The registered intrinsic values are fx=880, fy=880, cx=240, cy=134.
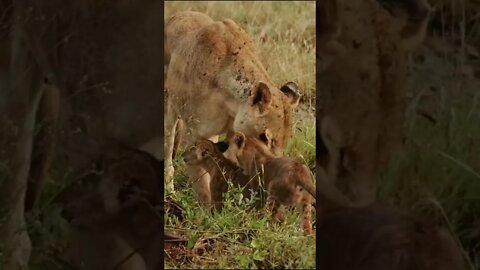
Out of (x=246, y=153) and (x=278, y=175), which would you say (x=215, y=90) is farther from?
(x=278, y=175)

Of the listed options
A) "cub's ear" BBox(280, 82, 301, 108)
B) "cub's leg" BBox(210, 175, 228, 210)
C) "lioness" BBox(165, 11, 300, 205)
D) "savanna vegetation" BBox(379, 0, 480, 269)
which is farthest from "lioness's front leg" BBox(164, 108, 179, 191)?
"savanna vegetation" BBox(379, 0, 480, 269)

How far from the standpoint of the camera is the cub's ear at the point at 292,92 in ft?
9.78

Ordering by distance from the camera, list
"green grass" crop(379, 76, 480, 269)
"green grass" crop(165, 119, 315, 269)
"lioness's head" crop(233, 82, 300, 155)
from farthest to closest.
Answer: "lioness's head" crop(233, 82, 300, 155)
"green grass" crop(165, 119, 315, 269)
"green grass" crop(379, 76, 480, 269)

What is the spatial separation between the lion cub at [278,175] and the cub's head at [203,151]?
0.09 feet

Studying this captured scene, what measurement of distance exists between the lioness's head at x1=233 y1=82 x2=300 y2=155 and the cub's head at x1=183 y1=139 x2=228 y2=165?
0.30 ft

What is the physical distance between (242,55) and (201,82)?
173mm

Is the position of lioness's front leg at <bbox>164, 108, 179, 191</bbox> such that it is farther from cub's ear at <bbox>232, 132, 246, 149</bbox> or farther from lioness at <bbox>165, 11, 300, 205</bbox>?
cub's ear at <bbox>232, 132, 246, 149</bbox>

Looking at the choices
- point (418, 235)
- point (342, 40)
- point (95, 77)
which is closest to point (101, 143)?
point (95, 77)

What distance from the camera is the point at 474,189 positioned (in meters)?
2.61

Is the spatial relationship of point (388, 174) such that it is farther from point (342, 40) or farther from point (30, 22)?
point (30, 22)

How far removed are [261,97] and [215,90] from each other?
18 cm

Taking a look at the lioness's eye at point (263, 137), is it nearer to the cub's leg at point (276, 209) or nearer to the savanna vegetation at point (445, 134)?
the cub's leg at point (276, 209)

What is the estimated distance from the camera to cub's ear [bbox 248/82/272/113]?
296 cm

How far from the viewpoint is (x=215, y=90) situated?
120 inches
